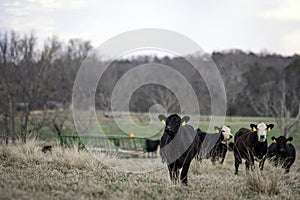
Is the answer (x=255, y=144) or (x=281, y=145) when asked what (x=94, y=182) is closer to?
(x=255, y=144)

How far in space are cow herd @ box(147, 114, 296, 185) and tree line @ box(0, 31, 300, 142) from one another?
9.74 m

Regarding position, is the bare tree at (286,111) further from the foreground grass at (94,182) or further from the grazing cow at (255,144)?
the foreground grass at (94,182)

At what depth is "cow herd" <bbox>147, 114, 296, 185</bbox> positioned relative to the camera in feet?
28.0

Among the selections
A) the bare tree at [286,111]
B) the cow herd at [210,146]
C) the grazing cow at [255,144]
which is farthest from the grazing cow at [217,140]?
the bare tree at [286,111]

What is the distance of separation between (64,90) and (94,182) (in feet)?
89.9

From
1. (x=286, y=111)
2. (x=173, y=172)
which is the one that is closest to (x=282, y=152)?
(x=173, y=172)

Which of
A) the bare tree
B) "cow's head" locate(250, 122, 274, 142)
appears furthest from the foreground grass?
the bare tree

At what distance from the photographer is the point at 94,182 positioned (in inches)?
285

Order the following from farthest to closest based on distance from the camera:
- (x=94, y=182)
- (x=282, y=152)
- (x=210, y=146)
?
(x=210, y=146), (x=282, y=152), (x=94, y=182)

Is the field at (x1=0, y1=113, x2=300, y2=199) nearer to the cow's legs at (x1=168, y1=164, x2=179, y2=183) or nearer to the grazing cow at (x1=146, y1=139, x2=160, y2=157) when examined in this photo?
the cow's legs at (x1=168, y1=164, x2=179, y2=183)

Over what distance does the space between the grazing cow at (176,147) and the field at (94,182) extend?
33 cm

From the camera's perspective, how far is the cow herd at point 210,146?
28.0ft

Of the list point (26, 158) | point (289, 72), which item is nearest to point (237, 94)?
point (289, 72)

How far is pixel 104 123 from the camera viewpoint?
1258 inches
